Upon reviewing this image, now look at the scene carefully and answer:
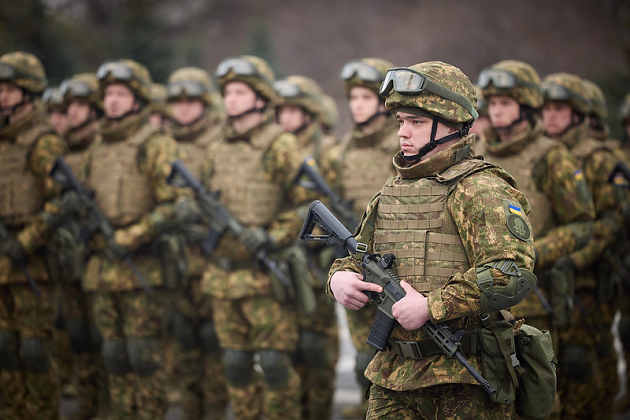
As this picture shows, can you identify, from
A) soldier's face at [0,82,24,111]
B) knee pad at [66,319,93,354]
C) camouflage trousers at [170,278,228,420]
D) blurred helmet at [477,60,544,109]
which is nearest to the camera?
blurred helmet at [477,60,544,109]

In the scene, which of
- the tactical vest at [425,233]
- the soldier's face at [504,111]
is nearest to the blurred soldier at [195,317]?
the soldier's face at [504,111]

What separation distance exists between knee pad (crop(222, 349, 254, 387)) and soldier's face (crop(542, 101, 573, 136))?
11.6ft

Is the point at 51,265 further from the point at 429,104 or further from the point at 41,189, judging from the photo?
the point at 429,104

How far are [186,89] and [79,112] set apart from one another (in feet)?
3.91

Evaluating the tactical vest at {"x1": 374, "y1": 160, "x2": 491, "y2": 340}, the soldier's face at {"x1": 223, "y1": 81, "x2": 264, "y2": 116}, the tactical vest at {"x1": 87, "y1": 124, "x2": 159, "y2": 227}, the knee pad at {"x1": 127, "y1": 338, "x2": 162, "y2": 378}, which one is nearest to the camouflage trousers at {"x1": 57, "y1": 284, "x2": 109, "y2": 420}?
the knee pad at {"x1": 127, "y1": 338, "x2": 162, "y2": 378}

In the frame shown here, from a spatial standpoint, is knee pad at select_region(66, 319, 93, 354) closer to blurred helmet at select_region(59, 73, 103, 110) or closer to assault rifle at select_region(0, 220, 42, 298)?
assault rifle at select_region(0, 220, 42, 298)

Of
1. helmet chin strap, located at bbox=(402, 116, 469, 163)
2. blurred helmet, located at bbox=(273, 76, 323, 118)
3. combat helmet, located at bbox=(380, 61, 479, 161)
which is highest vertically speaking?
blurred helmet, located at bbox=(273, 76, 323, 118)

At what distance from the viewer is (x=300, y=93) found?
26.9 feet

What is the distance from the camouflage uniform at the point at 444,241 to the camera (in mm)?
3229

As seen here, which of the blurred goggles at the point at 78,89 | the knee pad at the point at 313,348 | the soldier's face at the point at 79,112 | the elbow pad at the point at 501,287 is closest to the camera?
the elbow pad at the point at 501,287

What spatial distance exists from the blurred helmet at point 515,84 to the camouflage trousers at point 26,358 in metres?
4.24

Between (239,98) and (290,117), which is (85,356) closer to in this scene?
(239,98)

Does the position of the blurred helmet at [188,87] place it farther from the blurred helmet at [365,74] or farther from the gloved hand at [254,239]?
the gloved hand at [254,239]

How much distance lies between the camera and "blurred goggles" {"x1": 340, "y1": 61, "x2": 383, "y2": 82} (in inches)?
254
